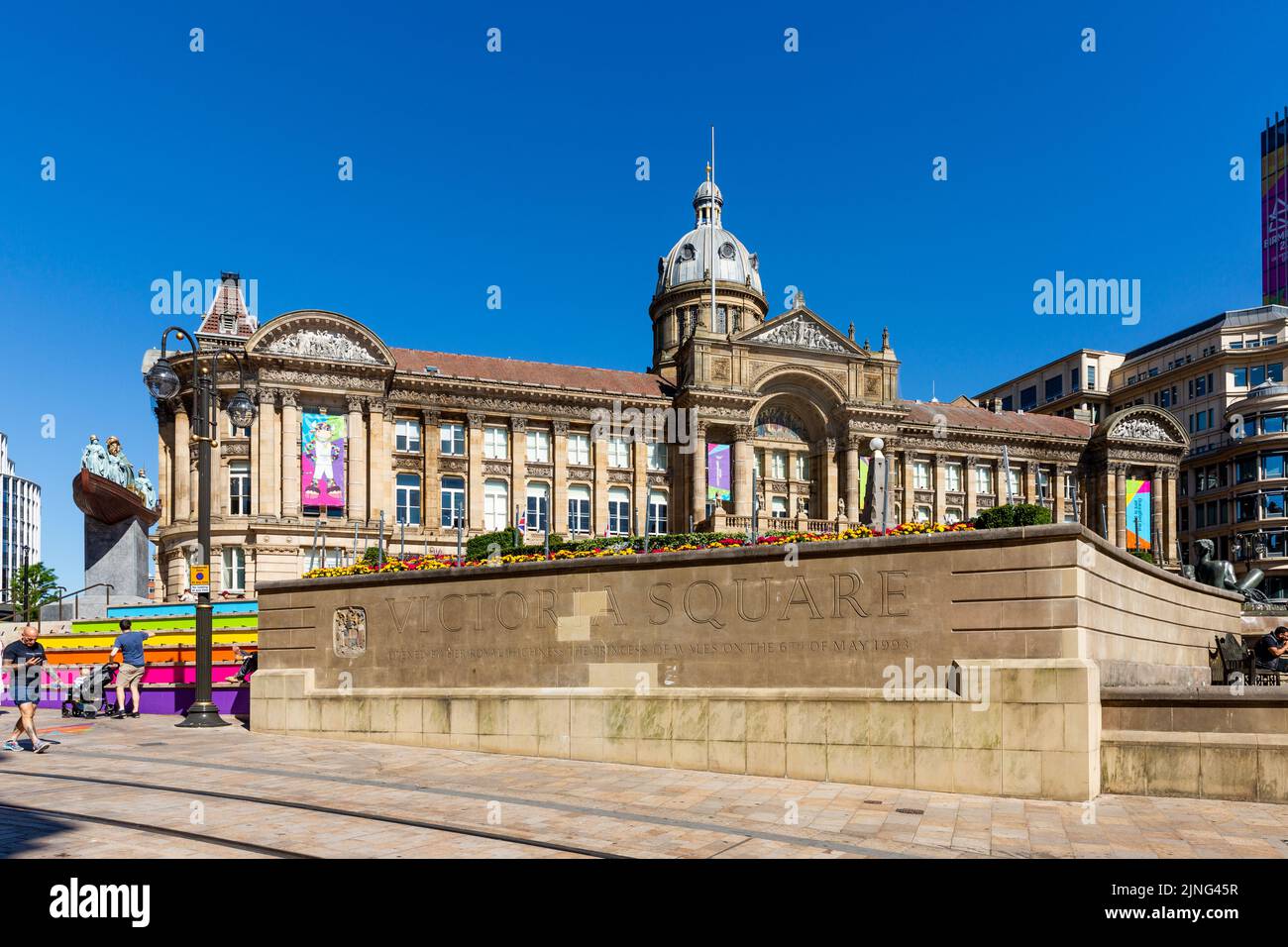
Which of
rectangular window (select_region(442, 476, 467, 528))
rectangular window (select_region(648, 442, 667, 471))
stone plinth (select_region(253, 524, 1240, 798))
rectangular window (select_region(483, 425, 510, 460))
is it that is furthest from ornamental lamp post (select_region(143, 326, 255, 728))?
rectangular window (select_region(648, 442, 667, 471))

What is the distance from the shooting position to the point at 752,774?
13688mm

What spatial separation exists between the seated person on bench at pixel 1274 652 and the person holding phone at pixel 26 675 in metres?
21.7

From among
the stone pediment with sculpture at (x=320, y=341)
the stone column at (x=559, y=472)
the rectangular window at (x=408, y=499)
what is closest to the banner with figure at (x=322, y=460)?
the stone pediment with sculpture at (x=320, y=341)

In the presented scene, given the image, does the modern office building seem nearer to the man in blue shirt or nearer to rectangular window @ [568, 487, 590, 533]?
rectangular window @ [568, 487, 590, 533]

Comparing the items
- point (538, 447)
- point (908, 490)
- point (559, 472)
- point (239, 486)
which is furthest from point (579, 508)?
point (908, 490)

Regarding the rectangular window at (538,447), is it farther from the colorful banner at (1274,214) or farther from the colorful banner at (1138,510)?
the colorful banner at (1274,214)

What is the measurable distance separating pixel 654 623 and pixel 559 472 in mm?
50820

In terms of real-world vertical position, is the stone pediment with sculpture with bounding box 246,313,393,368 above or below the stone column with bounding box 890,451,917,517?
above

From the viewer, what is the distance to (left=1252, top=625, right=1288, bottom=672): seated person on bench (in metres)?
17.9

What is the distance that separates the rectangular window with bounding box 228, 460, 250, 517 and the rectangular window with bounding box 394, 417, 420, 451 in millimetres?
9452

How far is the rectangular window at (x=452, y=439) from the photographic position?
208 feet

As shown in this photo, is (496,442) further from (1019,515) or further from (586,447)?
(1019,515)

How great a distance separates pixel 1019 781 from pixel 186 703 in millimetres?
18213
